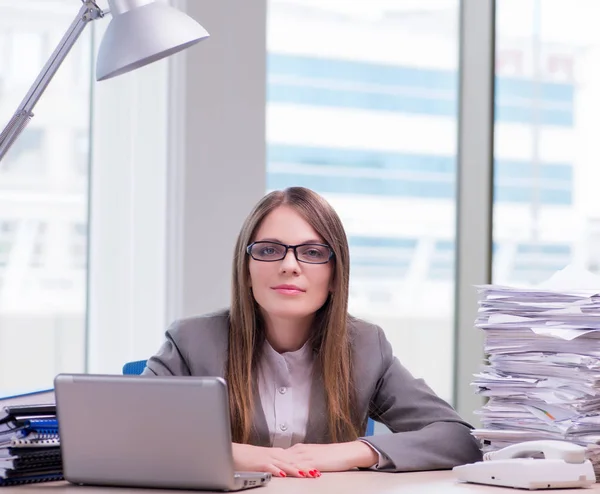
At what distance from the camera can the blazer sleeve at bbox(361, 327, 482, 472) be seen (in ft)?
6.10

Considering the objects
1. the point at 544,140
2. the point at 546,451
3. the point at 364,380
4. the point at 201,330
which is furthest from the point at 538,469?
the point at 544,140

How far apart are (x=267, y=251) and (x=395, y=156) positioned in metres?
1.94

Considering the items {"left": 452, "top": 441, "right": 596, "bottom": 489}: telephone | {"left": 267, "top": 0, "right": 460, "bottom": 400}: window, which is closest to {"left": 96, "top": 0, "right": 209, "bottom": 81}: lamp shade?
{"left": 452, "top": 441, "right": 596, "bottom": 489}: telephone

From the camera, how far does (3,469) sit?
160 cm

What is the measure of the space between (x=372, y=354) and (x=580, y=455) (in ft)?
1.98

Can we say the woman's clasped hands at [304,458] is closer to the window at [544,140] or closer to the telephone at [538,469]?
the telephone at [538,469]

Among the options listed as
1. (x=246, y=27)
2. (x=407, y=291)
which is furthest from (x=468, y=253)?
(x=246, y=27)

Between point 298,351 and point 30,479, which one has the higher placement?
point 298,351

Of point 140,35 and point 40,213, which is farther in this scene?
point 40,213

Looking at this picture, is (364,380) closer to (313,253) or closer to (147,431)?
(313,253)

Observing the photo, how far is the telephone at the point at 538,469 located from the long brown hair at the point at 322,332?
1.40ft

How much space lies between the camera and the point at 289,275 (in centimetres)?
200

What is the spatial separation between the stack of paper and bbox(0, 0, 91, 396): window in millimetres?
1807

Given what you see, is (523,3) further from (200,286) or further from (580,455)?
(580,455)
